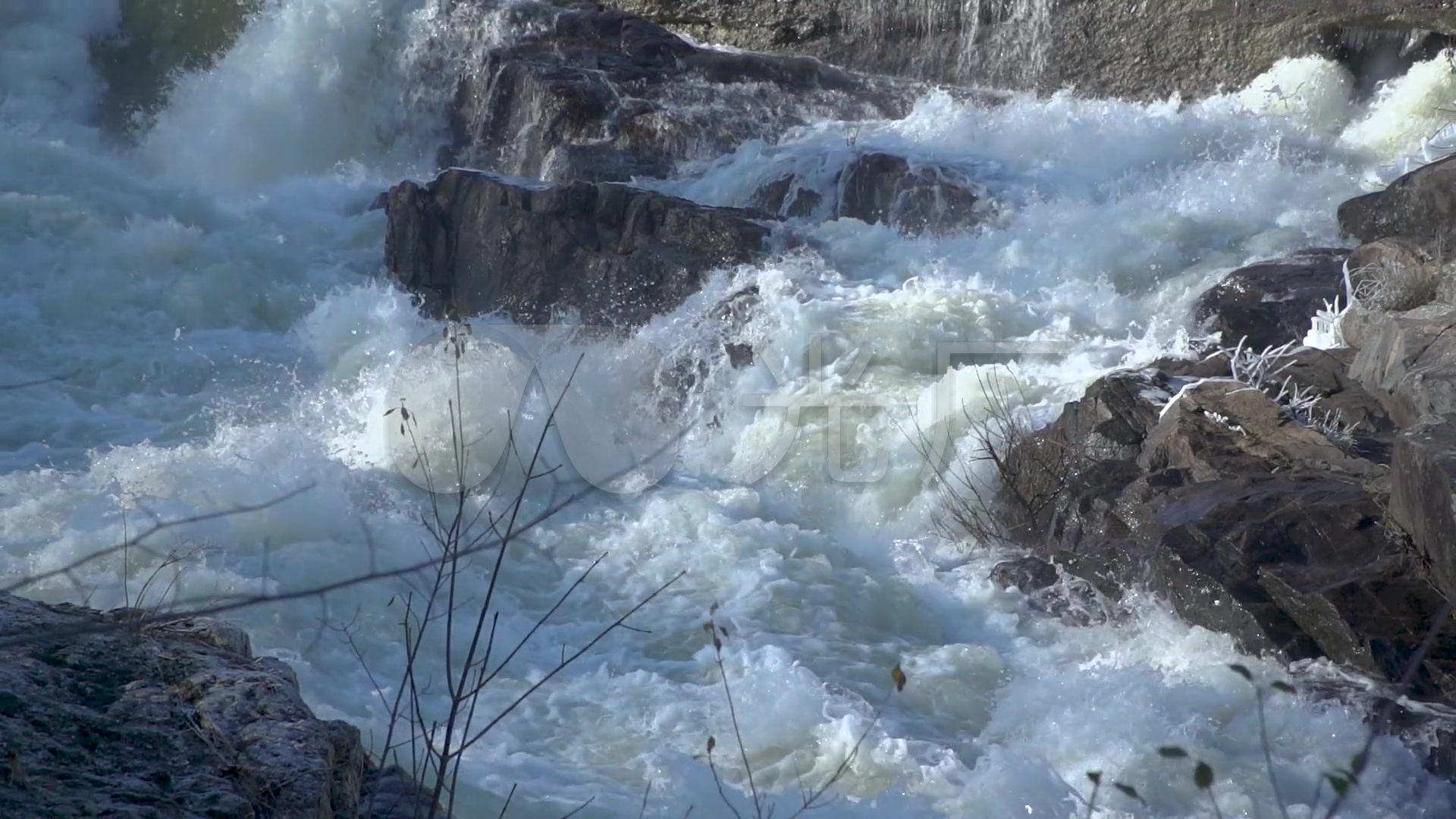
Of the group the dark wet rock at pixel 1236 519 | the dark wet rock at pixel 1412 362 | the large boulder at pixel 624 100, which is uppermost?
the large boulder at pixel 624 100

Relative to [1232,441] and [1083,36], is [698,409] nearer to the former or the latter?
[1232,441]

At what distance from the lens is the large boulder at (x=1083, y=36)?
11.2 metres

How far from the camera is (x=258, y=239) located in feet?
38.7

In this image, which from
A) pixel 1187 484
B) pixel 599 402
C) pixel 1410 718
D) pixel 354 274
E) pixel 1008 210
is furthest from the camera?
pixel 354 274

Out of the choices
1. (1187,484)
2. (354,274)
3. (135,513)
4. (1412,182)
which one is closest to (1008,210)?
(1412,182)

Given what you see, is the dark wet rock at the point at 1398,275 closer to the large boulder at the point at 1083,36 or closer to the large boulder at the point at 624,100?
the large boulder at the point at 1083,36

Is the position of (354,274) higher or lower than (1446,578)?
higher

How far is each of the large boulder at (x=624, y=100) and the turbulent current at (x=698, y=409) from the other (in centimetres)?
46

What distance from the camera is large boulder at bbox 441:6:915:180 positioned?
11.4 meters

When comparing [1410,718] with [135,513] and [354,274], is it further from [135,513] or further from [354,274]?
[354,274]

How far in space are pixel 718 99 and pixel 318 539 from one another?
24.0ft

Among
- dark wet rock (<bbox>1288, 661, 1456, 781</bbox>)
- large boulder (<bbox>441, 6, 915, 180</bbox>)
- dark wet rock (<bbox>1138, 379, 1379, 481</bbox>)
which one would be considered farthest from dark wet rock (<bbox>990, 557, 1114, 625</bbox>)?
large boulder (<bbox>441, 6, 915, 180</bbox>)

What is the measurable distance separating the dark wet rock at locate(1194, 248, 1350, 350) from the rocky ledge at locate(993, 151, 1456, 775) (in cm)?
2

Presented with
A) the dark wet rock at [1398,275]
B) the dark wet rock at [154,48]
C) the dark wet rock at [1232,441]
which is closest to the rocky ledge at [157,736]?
the dark wet rock at [1232,441]
